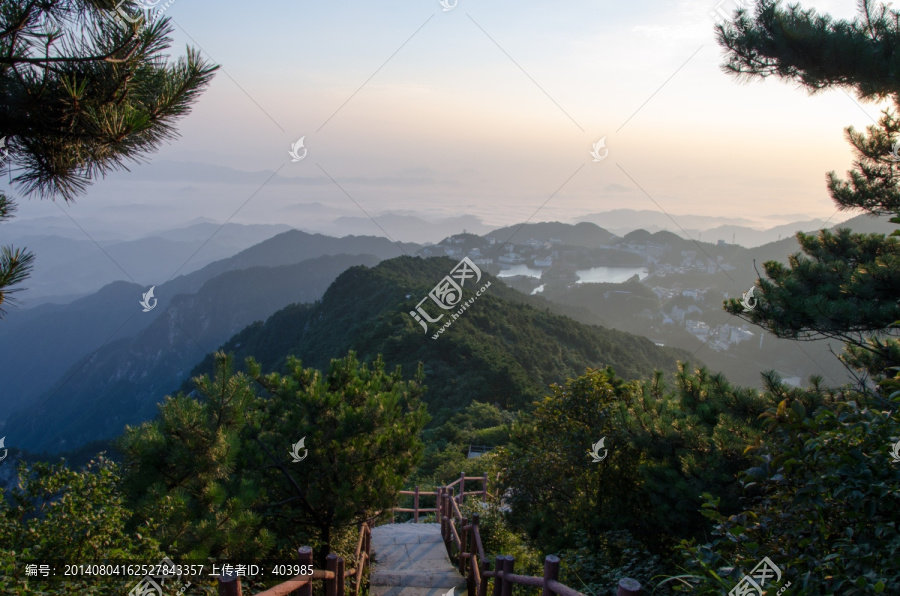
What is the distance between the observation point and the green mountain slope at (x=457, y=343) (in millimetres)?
26125

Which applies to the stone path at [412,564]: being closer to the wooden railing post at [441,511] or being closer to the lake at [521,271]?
the wooden railing post at [441,511]

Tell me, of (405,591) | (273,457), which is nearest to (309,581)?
(273,457)

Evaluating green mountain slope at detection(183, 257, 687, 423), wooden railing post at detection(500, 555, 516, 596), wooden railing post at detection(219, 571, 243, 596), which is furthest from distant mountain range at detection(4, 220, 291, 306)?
wooden railing post at detection(219, 571, 243, 596)

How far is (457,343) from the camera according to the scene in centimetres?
2883

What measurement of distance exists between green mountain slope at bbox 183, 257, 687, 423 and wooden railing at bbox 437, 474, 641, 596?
14660 millimetres

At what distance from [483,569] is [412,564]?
7.20 feet

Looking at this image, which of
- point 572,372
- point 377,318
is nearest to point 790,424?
point 572,372

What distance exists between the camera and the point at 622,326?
2170 inches

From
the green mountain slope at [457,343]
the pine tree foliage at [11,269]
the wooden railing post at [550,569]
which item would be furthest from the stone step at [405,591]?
the green mountain slope at [457,343]

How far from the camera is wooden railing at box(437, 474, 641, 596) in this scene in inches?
94.9

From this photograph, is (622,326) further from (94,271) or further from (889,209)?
(94,271)

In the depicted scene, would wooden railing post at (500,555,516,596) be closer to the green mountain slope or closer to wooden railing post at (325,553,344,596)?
wooden railing post at (325,553,344,596)

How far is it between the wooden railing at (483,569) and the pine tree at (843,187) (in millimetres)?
4180

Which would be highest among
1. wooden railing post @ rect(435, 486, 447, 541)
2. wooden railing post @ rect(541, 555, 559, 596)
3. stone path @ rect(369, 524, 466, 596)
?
wooden railing post @ rect(541, 555, 559, 596)
